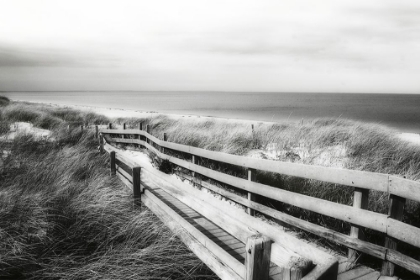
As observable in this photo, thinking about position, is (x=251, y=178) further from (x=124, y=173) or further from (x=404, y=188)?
(x=124, y=173)

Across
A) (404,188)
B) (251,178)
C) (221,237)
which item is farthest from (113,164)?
(404,188)

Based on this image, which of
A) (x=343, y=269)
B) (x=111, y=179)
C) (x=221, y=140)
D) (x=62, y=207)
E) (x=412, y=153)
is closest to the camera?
(x=343, y=269)

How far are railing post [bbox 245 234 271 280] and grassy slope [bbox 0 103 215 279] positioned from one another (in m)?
1.46

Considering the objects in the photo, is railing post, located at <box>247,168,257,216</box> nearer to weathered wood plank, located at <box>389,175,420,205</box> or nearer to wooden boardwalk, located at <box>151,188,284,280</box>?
wooden boardwalk, located at <box>151,188,284,280</box>

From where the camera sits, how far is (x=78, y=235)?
14.5 ft

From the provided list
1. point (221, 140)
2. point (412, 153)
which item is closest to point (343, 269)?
point (412, 153)

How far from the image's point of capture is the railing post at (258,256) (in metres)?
2.22

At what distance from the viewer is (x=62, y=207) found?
5.02 meters

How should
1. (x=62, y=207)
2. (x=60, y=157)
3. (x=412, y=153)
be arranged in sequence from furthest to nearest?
(x=412, y=153) → (x=60, y=157) → (x=62, y=207)

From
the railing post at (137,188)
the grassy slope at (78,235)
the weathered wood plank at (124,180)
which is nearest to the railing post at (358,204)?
the grassy slope at (78,235)

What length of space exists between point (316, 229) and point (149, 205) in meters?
2.68

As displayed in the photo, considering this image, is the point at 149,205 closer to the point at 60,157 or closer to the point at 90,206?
the point at 90,206

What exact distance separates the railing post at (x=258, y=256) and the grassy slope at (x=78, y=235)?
1460mm

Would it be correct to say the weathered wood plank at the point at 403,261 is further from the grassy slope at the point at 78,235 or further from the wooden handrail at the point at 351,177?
the grassy slope at the point at 78,235
